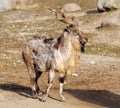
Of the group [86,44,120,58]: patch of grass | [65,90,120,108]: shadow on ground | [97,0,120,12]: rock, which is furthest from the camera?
[97,0,120,12]: rock

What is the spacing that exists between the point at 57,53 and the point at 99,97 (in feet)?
7.18

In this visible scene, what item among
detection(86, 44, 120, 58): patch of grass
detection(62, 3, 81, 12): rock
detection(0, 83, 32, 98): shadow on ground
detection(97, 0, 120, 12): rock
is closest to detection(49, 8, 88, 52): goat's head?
detection(0, 83, 32, 98): shadow on ground

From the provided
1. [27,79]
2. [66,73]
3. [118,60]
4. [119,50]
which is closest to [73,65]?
[66,73]

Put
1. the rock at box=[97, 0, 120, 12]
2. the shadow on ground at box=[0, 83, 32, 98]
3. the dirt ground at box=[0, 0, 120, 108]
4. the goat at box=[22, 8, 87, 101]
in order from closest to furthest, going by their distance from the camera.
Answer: the goat at box=[22, 8, 87, 101], the dirt ground at box=[0, 0, 120, 108], the shadow on ground at box=[0, 83, 32, 98], the rock at box=[97, 0, 120, 12]

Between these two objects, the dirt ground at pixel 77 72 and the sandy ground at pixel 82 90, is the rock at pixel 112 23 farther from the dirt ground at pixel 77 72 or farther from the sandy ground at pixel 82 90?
the sandy ground at pixel 82 90

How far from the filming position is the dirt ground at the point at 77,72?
41.0 feet

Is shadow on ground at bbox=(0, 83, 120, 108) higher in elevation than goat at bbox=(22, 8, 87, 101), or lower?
lower

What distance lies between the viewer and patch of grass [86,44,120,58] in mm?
21414

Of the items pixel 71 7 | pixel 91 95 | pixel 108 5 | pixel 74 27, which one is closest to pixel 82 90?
pixel 91 95

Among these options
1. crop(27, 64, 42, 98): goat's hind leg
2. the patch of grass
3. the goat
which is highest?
the goat

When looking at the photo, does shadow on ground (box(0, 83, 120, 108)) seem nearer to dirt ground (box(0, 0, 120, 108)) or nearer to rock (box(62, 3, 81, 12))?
dirt ground (box(0, 0, 120, 108))

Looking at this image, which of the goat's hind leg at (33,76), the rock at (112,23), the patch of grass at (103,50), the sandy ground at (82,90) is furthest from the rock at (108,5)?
the goat's hind leg at (33,76)

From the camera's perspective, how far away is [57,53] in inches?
473

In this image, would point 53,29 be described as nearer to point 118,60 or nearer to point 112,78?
point 118,60
